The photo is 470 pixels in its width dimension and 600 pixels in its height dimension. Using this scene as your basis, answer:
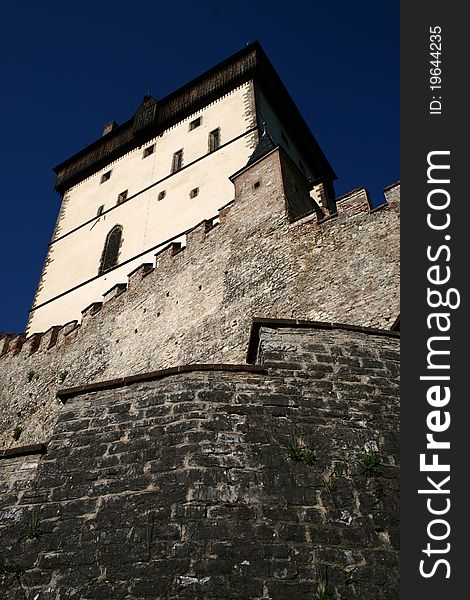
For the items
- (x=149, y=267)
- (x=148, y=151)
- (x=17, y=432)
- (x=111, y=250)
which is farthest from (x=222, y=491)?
(x=148, y=151)

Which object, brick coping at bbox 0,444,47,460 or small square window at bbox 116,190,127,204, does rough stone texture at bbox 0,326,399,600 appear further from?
small square window at bbox 116,190,127,204

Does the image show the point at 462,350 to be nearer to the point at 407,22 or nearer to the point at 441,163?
the point at 441,163

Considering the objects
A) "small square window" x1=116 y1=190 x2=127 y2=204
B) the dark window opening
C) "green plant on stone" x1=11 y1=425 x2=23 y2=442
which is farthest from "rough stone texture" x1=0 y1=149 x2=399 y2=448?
"small square window" x1=116 y1=190 x2=127 y2=204

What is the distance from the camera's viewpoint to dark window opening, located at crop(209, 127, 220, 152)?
2017 cm

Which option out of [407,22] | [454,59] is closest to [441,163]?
[454,59]

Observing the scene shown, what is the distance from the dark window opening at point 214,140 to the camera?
20172 millimetres

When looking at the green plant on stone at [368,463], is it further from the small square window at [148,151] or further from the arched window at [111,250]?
the small square window at [148,151]

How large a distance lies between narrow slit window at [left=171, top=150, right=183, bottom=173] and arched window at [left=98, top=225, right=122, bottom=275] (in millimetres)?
3229

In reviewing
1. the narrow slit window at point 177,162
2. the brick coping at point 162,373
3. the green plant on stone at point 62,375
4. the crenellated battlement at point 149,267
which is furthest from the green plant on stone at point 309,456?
the narrow slit window at point 177,162

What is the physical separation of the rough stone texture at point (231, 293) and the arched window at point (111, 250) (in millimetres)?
5378

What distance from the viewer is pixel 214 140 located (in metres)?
20.6

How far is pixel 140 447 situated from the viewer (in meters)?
3.91

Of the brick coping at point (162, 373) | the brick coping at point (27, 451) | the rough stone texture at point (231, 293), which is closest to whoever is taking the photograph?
the brick coping at point (27, 451)

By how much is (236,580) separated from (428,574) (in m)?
1.07
